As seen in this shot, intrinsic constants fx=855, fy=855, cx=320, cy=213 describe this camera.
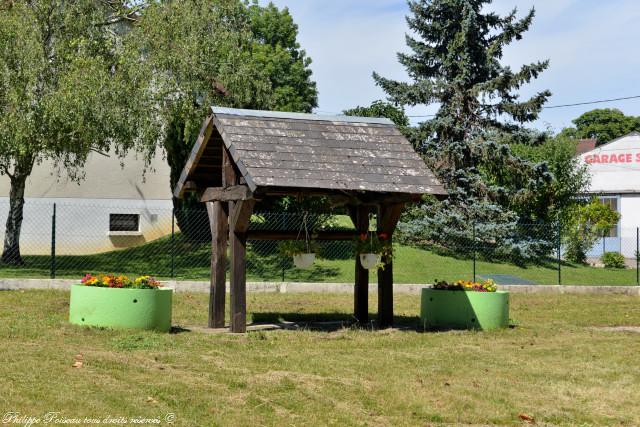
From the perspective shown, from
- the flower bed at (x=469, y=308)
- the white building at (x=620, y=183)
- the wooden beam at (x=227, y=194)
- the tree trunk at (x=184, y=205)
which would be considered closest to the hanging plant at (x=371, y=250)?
the flower bed at (x=469, y=308)

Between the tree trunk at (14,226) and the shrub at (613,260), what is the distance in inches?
777

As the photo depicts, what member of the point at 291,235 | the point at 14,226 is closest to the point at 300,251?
the point at 291,235

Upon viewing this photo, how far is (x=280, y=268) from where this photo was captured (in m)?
24.2

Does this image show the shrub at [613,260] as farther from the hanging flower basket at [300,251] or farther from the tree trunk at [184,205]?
the hanging flower basket at [300,251]

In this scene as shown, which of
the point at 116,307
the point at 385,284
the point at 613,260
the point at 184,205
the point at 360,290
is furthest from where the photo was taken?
the point at 613,260

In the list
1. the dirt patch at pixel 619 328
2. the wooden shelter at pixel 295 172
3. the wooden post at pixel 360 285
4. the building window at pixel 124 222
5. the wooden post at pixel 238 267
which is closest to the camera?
the wooden shelter at pixel 295 172

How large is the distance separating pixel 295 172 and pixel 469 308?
3.86 metres

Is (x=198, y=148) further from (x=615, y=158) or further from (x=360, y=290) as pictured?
(x=615, y=158)

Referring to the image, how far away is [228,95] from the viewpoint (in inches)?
974

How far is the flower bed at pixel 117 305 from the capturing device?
1212 cm

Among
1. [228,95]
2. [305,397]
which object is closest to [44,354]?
[305,397]

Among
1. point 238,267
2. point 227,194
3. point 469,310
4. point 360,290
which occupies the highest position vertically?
point 227,194

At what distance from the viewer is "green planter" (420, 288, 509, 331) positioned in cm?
1399

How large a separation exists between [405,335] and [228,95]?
43.9 ft
